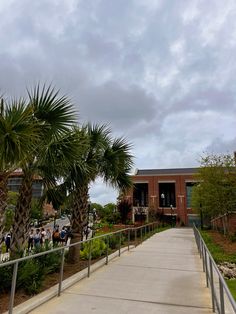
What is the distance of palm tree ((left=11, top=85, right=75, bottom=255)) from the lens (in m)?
6.95

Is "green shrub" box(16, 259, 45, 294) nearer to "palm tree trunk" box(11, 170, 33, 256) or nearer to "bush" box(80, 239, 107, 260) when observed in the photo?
"palm tree trunk" box(11, 170, 33, 256)

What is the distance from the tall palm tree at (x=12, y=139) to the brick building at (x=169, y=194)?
182 feet

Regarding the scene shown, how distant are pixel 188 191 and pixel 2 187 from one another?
60771 millimetres

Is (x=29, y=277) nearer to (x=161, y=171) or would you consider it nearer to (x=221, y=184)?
(x=221, y=184)

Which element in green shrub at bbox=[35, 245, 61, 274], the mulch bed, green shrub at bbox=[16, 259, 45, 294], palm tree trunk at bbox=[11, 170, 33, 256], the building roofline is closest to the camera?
the mulch bed

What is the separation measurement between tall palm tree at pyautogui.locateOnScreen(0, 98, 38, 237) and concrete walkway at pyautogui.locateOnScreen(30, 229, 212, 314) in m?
1.98

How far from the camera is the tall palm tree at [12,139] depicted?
218 inches

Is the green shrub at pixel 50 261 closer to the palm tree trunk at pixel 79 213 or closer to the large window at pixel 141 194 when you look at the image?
the palm tree trunk at pixel 79 213

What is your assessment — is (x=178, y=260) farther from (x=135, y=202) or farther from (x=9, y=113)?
(x=135, y=202)

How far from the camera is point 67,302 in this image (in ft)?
17.7

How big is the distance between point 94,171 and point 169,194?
5863 centimetres

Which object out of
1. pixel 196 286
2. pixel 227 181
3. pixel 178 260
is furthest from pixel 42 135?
pixel 227 181

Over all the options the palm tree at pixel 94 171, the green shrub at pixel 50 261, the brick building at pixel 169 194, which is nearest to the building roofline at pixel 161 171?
the brick building at pixel 169 194

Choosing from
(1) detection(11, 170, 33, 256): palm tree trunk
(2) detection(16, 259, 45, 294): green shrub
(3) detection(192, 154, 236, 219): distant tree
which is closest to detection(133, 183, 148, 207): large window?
(3) detection(192, 154, 236, 219): distant tree
